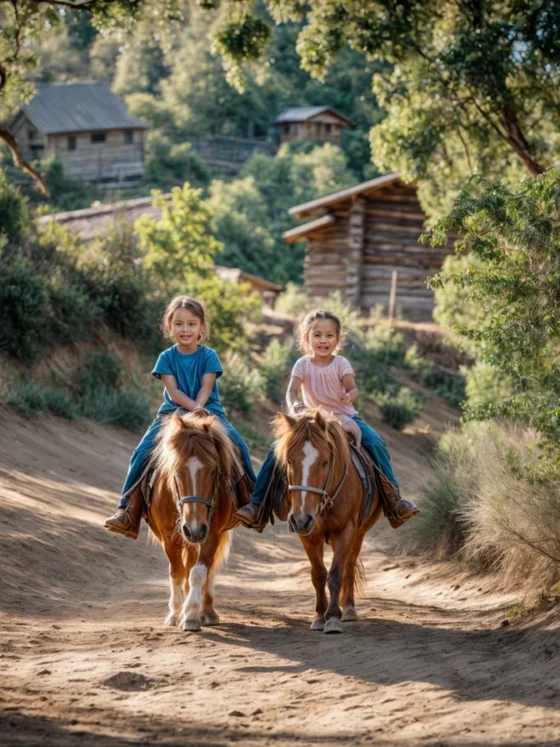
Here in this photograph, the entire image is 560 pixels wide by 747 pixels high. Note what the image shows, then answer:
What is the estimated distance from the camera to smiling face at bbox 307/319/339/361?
9125 millimetres

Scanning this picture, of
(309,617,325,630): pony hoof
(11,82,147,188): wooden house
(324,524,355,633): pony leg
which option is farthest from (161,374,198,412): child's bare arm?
(11,82,147,188): wooden house

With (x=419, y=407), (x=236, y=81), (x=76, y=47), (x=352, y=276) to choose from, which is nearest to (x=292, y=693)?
(x=236, y=81)

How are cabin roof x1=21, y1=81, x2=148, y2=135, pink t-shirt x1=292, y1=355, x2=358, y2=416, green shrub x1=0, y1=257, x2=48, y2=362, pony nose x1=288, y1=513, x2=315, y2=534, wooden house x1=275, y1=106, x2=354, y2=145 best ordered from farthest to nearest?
wooden house x1=275, y1=106, x2=354, y2=145, cabin roof x1=21, y1=81, x2=148, y2=135, green shrub x1=0, y1=257, x2=48, y2=362, pink t-shirt x1=292, y1=355, x2=358, y2=416, pony nose x1=288, y1=513, x2=315, y2=534

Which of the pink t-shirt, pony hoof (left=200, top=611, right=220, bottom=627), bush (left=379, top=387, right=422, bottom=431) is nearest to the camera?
pony hoof (left=200, top=611, right=220, bottom=627)

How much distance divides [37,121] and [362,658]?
57.6 metres

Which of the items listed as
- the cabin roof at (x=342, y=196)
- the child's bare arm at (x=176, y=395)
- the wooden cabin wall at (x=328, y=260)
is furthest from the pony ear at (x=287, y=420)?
the wooden cabin wall at (x=328, y=260)

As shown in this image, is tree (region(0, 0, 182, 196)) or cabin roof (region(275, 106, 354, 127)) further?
cabin roof (region(275, 106, 354, 127))

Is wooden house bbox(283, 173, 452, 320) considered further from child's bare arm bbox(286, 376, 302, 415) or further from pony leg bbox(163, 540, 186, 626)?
pony leg bbox(163, 540, 186, 626)

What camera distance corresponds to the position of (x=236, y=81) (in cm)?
2073

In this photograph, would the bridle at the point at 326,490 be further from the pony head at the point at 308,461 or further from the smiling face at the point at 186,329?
the smiling face at the point at 186,329

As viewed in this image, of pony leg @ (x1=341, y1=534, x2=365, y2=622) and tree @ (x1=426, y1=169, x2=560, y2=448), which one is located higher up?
tree @ (x1=426, y1=169, x2=560, y2=448)

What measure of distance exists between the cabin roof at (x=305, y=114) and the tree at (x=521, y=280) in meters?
59.5

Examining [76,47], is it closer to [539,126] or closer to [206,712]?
[539,126]

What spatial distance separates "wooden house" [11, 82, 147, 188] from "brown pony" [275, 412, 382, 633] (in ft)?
178
